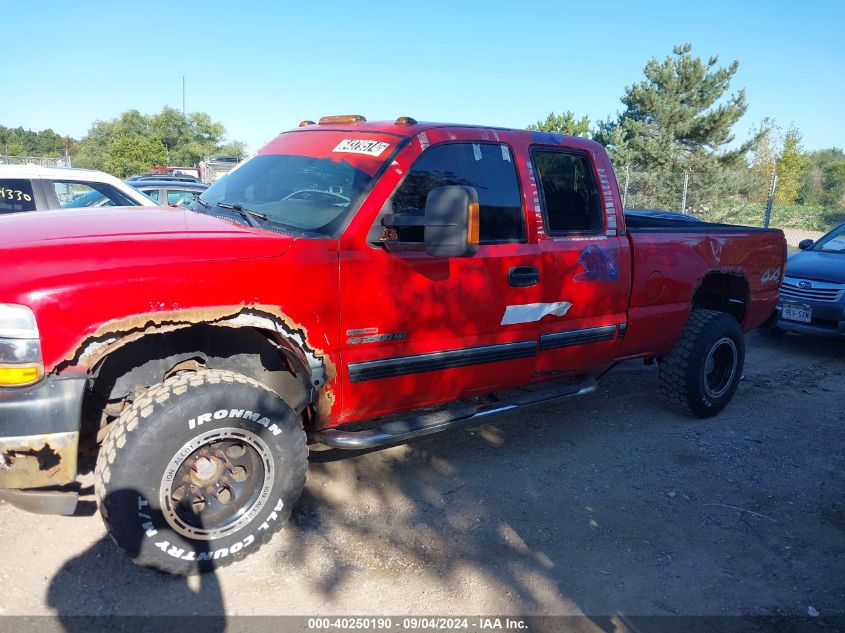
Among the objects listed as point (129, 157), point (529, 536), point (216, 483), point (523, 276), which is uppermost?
point (129, 157)

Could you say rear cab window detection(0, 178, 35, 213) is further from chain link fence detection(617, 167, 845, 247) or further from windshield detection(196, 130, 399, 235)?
chain link fence detection(617, 167, 845, 247)

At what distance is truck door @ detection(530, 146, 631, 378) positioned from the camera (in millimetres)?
3924

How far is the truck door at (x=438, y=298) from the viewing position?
10.4 feet

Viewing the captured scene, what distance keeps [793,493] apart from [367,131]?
341 cm

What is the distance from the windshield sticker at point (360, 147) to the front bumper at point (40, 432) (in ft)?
5.93

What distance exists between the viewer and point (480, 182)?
369 centimetres

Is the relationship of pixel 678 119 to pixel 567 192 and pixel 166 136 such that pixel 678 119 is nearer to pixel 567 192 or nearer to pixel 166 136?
pixel 567 192

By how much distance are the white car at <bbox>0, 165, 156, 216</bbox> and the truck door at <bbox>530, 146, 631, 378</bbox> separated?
396cm

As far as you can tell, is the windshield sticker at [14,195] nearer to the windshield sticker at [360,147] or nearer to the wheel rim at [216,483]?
the windshield sticker at [360,147]

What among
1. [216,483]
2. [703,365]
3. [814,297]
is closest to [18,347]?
[216,483]

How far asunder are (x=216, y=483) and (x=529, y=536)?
1.61m

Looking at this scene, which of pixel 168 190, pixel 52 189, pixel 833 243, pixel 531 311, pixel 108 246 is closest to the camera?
pixel 108 246

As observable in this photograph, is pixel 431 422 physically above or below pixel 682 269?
below

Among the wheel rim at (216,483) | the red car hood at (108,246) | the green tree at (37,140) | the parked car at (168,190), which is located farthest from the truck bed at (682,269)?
the green tree at (37,140)
